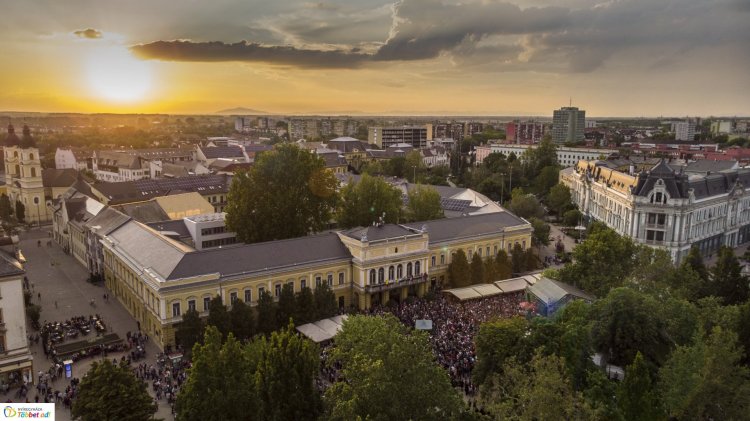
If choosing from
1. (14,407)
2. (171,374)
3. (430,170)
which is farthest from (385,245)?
(430,170)

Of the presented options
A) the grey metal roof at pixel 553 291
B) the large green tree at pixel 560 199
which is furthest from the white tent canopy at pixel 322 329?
the large green tree at pixel 560 199

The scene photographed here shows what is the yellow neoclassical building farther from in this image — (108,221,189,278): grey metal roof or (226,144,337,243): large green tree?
(226,144,337,243): large green tree

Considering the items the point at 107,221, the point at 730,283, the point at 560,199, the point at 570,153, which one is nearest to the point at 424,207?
the point at 730,283

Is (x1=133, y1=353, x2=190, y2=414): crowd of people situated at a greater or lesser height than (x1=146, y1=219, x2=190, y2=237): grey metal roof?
lesser

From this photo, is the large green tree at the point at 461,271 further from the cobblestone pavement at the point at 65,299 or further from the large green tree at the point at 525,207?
the large green tree at the point at 525,207

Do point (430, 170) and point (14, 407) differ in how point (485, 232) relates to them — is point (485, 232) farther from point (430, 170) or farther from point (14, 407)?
point (430, 170)

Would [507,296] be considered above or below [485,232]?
below

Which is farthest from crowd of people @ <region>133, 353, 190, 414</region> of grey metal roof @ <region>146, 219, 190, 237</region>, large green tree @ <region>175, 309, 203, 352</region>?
grey metal roof @ <region>146, 219, 190, 237</region>
